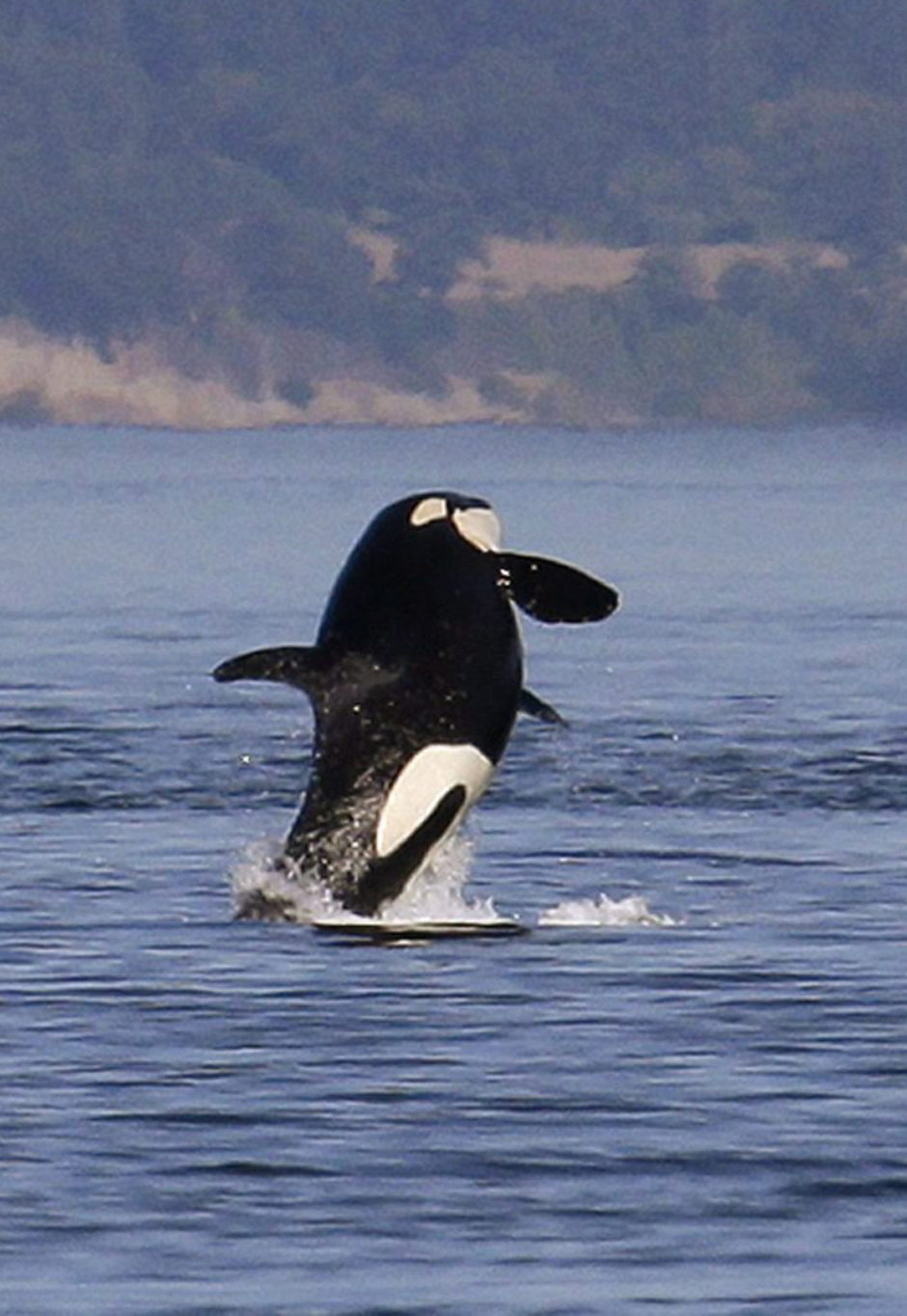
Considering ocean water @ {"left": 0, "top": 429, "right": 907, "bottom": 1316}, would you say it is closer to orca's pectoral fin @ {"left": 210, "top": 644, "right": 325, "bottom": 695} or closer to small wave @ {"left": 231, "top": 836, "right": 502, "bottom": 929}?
small wave @ {"left": 231, "top": 836, "right": 502, "bottom": 929}

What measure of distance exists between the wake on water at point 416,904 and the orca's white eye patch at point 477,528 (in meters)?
1.46

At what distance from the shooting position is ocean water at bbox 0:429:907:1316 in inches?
576

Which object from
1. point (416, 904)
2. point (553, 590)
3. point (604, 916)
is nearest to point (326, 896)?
point (416, 904)

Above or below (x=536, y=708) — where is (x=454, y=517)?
above

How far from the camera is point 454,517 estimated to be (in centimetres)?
2184

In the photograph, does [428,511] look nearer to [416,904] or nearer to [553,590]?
[553,590]

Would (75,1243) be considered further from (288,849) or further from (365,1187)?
(288,849)

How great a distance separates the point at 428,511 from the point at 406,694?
89 centimetres

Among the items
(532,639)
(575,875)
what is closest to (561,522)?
(532,639)

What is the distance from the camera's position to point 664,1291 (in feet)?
46.4

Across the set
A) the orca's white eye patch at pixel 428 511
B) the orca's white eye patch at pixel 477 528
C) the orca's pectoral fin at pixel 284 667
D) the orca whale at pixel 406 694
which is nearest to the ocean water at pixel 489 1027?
the orca whale at pixel 406 694

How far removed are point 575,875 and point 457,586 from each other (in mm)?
3203

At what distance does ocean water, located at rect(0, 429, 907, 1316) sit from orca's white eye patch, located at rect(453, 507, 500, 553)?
5.90 feet

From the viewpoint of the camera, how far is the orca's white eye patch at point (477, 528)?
858 inches
